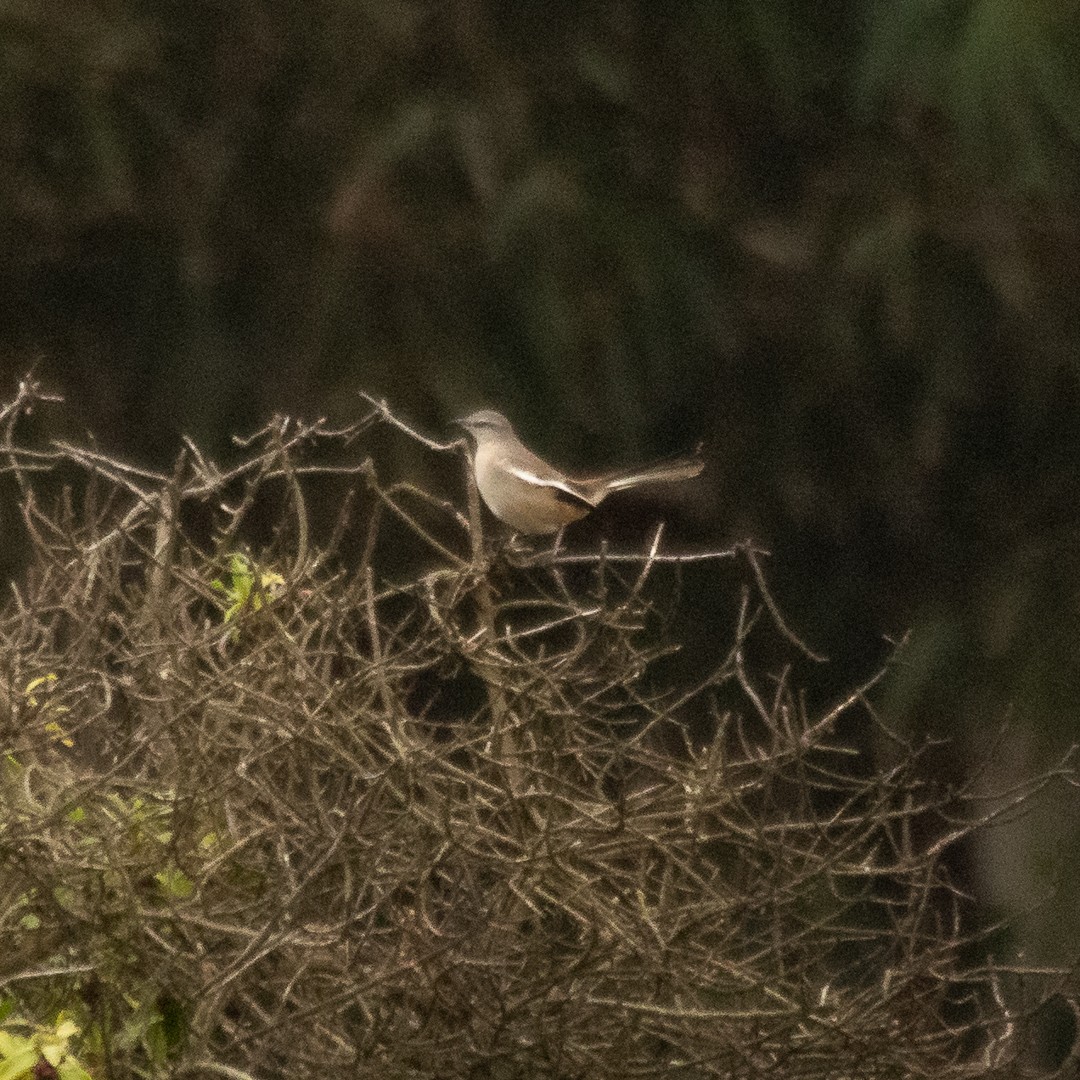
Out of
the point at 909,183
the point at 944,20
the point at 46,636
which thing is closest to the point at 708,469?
the point at 909,183

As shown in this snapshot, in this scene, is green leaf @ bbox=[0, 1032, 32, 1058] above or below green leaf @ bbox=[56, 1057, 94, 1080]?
above

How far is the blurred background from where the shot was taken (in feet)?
23.4

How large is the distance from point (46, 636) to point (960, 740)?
4.10 m

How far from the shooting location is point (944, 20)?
6.84m

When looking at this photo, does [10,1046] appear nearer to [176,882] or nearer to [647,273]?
[176,882]

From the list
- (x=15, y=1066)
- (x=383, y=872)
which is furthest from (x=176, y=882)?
(x=15, y=1066)

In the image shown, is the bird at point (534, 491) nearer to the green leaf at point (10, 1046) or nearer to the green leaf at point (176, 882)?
the green leaf at point (176, 882)

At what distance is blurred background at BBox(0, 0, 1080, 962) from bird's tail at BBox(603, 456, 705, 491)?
5.98 ft

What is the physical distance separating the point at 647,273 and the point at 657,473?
2263 millimetres

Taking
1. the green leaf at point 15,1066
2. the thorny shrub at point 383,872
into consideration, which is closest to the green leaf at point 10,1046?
the green leaf at point 15,1066

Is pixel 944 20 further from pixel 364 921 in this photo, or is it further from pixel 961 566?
pixel 364 921

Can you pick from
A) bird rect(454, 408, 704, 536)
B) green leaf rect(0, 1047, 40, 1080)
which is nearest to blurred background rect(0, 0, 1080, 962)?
bird rect(454, 408, 704, 536)

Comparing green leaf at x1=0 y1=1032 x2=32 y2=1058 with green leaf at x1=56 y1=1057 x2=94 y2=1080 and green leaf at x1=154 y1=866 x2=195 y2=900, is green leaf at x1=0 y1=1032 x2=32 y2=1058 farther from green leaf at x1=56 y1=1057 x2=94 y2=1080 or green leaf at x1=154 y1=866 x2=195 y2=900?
green leaf at x1=154 y1=866 x2=195 y2=900

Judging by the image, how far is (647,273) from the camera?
7.22 meters
